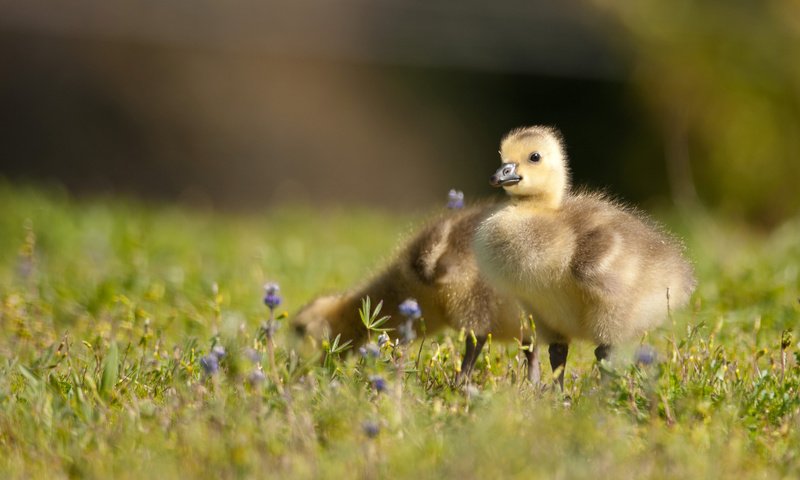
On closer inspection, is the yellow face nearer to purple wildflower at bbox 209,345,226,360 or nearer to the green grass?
the green grass

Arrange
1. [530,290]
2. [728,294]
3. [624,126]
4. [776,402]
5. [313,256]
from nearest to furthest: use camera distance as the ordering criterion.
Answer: [776,402] < [530,290] < [728,294] < [313,256] < [624,126]

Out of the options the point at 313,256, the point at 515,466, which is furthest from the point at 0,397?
the point at 313,256

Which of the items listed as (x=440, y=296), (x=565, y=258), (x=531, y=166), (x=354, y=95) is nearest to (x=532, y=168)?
(x=531, y=166)

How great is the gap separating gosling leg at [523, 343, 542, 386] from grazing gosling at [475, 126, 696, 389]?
0.16 feet

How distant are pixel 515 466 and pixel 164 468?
2.64ft

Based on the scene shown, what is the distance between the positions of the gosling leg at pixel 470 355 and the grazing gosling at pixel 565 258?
216 mm

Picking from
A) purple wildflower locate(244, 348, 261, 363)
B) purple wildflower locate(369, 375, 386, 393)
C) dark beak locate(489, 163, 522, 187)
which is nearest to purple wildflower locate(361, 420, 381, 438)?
purple wildflower locate(369, 375, 386, 393)

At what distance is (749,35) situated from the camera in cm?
966

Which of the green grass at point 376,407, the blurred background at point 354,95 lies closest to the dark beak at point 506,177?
the green grass at point 376,407

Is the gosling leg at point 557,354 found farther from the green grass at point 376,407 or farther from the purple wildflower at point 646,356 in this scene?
the purple wildflower at point 646,356

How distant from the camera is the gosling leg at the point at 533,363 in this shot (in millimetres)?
3695

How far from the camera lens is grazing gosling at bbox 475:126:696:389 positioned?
3.51 meters

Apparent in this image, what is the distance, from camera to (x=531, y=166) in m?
3.71

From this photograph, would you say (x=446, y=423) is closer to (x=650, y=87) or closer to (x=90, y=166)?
(x=650, y=87)
